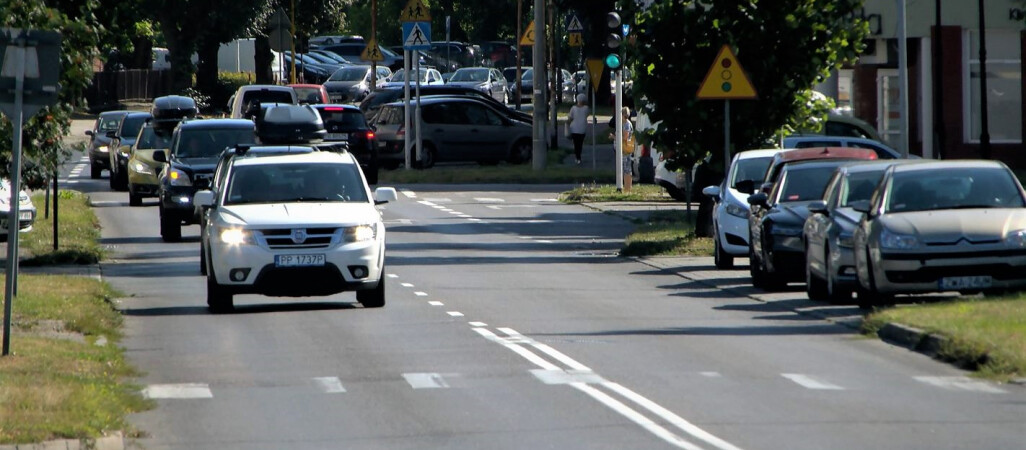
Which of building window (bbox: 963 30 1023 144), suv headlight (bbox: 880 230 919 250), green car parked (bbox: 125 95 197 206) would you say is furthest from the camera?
building window (bbox: 963 30 1023 144)

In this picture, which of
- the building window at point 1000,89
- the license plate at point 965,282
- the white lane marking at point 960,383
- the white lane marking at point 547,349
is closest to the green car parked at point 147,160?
the building window at point 1000,89

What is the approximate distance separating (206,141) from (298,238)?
12.6m

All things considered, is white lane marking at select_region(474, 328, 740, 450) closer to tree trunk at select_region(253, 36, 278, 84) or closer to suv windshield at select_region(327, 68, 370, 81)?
suv windshield at select_region(327, 68, 370, 81)

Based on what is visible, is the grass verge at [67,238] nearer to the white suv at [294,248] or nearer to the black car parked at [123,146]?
the black car parked at [123,146]

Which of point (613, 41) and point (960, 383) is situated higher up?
point (613, 41)

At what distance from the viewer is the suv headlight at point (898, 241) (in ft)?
55.6

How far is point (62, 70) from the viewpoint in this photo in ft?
71.4

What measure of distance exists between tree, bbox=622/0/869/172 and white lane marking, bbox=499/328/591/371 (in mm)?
10909

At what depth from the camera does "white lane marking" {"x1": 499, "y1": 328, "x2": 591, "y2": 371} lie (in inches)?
554

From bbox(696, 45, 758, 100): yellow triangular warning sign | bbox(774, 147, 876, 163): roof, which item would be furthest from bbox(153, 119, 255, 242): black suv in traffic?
bbox(774, 147, 876, 163): roof

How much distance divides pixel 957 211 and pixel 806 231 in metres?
2.34

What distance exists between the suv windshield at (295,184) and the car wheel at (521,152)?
28.2 m

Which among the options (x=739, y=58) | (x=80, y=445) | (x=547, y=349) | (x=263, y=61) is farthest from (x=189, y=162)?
(x=263, y=61)

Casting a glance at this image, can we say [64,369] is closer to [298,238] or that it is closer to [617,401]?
[617,401]
